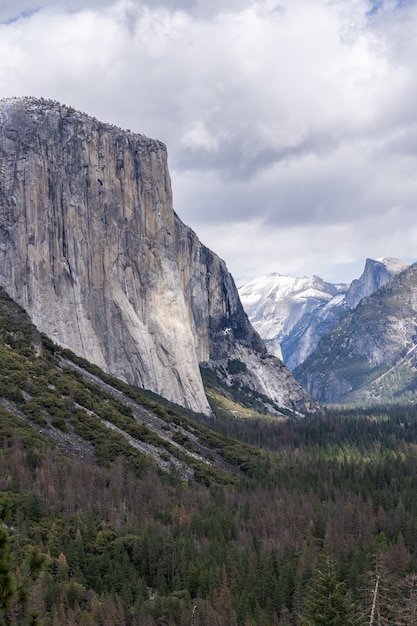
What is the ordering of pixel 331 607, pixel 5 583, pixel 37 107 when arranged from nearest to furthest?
pixel 5 583 < pixel 331 607 < pixel 37 107

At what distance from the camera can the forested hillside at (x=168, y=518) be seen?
6800cm

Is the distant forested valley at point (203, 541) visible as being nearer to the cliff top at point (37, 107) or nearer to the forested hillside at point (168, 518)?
the forested hillside at point (168, 518)

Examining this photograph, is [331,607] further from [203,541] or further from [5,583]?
[203,541]

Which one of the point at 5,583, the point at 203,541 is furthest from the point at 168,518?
the point at 5,583

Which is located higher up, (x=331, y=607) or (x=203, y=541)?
(x=331, y=607)

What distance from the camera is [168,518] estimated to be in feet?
327

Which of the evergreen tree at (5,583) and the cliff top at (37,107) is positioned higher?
the cliff top at (37,107)

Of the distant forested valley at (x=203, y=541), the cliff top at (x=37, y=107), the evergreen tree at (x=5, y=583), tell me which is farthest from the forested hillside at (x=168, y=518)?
the cliff top at (x=37, y=107)

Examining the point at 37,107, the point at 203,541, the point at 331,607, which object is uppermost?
the point at 37,107

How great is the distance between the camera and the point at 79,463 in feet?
371

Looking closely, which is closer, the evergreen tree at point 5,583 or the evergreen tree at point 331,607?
the evergreen tree at point 5,583

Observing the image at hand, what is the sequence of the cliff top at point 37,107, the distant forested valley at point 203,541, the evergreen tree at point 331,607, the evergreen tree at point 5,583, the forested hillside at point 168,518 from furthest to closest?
1. the cliff top at point 37,107
2. the distant forested valley at point 203,541
3. the forested hillside at point 168,518
4. the evergreen tree at point 331,607
5. the evergreen tree at point 5,583

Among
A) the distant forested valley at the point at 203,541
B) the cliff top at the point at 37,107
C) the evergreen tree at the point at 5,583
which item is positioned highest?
the cliff top at the point at 37,107

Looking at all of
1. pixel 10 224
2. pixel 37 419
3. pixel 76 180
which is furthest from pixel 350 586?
pixel 76 180
